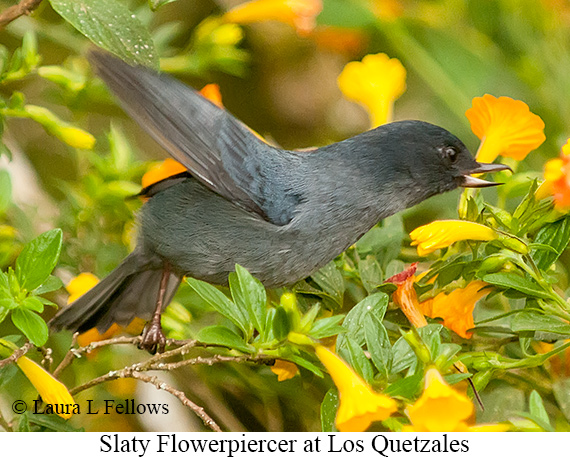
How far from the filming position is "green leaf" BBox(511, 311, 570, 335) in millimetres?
1616

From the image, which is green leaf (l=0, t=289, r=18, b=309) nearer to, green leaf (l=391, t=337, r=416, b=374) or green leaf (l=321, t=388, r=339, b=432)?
green leaf (l=321, t=388, r=339, b=432)

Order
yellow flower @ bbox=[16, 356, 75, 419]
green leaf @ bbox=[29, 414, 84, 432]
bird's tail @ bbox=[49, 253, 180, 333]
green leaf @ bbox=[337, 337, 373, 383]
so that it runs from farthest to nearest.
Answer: bird's tail @ bbox=[49, 253, 180, 333]
green leaf @ bbox=[29, 414, 84, 432]
yellow flower @ bbox=[16, 356, 75, 419]
green leaf @ bbox=[337, 337, 373, 383]

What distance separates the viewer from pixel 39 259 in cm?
167

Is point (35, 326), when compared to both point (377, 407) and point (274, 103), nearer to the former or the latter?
point (377, 407)

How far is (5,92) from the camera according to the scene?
369cm

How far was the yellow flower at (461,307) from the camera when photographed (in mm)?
1830

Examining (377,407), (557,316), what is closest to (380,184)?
(557,316)

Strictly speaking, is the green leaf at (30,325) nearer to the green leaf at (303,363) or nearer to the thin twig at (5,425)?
the thin twig at (5,425)

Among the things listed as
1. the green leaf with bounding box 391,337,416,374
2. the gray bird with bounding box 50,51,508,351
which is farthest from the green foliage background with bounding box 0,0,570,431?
the gray bird with bounding box 50,51,508,351

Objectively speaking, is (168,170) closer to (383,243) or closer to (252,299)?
(383,243)

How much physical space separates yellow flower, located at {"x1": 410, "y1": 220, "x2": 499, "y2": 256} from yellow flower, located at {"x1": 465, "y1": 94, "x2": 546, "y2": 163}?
0.51 meters

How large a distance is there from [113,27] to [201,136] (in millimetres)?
503

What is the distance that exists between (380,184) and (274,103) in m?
2.03

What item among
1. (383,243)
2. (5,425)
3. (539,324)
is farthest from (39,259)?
(539,324)
